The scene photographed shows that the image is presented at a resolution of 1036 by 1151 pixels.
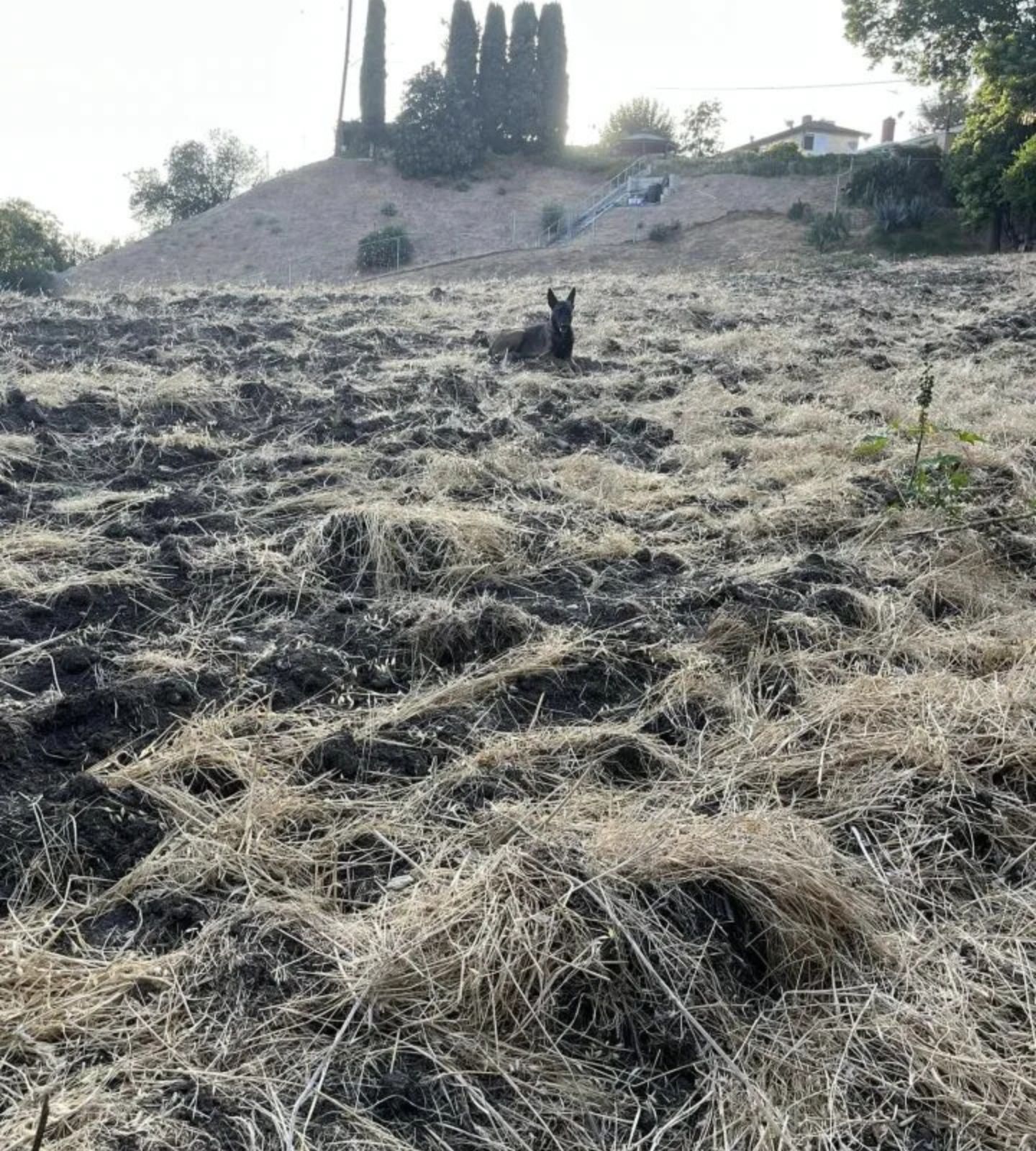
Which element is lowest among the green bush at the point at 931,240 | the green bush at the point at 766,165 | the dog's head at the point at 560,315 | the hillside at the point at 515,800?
the hillside at the point at 515,800

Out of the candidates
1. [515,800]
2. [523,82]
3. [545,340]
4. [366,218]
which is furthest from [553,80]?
[515,800]

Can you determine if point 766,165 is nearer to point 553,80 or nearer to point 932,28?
point 932,28

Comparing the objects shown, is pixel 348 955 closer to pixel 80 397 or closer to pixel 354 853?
pixel 354 853

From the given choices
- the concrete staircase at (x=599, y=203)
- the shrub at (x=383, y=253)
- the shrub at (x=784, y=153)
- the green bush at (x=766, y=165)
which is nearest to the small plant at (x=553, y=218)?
the concrete staircase at (x=599, y=203)

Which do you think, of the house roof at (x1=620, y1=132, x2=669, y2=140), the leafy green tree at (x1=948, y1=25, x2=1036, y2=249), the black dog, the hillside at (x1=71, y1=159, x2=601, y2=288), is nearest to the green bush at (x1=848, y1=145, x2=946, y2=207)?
the leafy green tree at (x1=948, y1=25, x2=1036, y2=249)

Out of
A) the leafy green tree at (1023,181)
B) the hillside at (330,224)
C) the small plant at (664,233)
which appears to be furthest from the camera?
the hillside at (330,224)

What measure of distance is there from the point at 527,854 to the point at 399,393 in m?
4.70

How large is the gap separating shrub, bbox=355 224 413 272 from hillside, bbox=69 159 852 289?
1.78ft

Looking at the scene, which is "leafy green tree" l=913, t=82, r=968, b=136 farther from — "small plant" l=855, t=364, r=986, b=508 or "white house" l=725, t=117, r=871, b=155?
"small plant" l=855, t=364, r=986, b=508

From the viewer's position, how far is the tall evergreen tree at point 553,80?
38.8 metres

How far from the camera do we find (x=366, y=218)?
33.3 meters

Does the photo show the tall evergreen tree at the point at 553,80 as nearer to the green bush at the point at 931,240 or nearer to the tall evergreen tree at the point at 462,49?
the tall evergreen tree at the point at 462,49

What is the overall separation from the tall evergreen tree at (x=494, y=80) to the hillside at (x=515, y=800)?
124ft

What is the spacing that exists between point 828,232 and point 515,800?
84.3 feet
